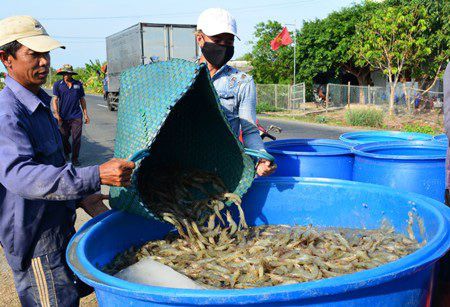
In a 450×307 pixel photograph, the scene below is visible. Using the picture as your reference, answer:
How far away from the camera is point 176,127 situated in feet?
10.7

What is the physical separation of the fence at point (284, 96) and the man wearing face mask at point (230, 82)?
2257 cm

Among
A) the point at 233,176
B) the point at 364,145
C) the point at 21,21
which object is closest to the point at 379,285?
the point at 233,176

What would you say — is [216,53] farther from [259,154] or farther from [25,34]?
[25,34]

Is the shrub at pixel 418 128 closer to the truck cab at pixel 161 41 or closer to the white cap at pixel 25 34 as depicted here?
the truck cab at pixel 161 41

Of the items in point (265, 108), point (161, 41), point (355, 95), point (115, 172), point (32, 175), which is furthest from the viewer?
point (265, 108)

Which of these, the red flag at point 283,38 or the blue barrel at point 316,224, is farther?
the red flag at point 283,38

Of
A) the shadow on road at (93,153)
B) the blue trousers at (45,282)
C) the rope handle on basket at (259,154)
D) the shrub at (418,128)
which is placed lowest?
the shadow on road at (93,153)

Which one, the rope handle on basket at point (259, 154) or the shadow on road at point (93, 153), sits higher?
the rope handle on basket at point (259, 154)

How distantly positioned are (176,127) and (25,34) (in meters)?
1.35

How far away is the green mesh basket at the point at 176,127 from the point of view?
93.3 inches

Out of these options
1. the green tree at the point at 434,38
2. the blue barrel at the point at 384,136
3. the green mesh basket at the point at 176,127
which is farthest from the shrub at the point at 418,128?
the green mesh basket at the point at 176,127

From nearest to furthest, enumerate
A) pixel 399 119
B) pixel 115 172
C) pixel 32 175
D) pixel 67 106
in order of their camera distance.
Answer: pixel 32 175
pixel 115 172
pixel 67 106
pixel 399 119

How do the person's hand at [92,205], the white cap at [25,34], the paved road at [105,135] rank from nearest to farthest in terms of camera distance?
the white cap at [25,34] < the person's hand at [92,205] < the paved road at [105,135]

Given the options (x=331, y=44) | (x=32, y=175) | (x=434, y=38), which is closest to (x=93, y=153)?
(x=32, y=175)
